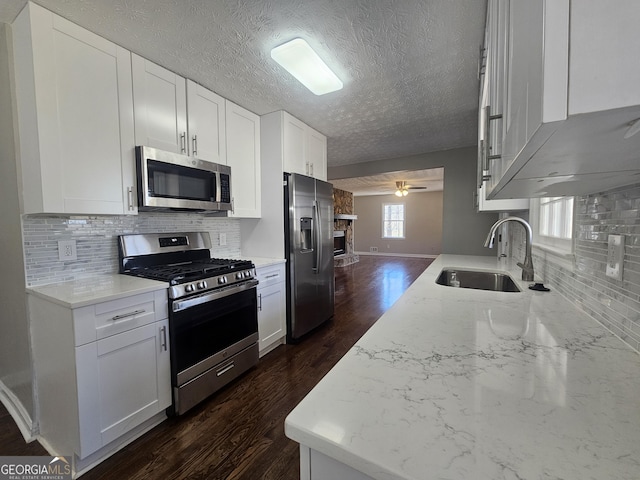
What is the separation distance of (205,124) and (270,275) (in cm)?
137

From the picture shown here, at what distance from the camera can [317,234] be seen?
2967 mm

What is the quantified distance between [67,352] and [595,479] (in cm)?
189

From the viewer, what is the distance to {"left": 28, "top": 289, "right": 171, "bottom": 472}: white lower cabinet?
1.33m

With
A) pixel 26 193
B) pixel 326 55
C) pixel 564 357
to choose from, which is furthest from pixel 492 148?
pixel 26 193

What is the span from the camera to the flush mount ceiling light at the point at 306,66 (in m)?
1.66

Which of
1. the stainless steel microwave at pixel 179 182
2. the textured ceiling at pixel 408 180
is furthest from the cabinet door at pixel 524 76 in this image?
the textured ceiling at pixel 408 180

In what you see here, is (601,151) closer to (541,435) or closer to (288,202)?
(541,435)

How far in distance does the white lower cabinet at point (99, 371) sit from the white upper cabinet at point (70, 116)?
23.4 inches

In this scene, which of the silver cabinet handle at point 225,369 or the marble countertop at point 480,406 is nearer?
the marble countertop at point 480,406

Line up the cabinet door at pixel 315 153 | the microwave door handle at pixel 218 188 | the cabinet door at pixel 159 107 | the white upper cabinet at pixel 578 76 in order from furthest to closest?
1. the cabinet door at pixel 315 153
2. the microwave door handle at pixel 218 188
3. the cabinet door at pixel 159 107
4. the white upper cabinet at pixel 578 76

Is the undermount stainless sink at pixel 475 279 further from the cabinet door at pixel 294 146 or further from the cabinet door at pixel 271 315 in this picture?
the cabinet door at pixel 294 146

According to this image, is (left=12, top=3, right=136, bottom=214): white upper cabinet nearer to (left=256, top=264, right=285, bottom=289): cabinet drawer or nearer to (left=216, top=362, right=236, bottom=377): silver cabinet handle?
(left=256, top=264, right=285, bottom=289): cabinet drawer

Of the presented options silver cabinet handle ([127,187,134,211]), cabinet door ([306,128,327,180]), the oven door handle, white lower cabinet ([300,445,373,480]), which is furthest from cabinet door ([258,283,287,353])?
white lower cabinet ([300,445,373,480])

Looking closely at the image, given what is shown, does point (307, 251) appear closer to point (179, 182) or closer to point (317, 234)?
point (317, 234)
